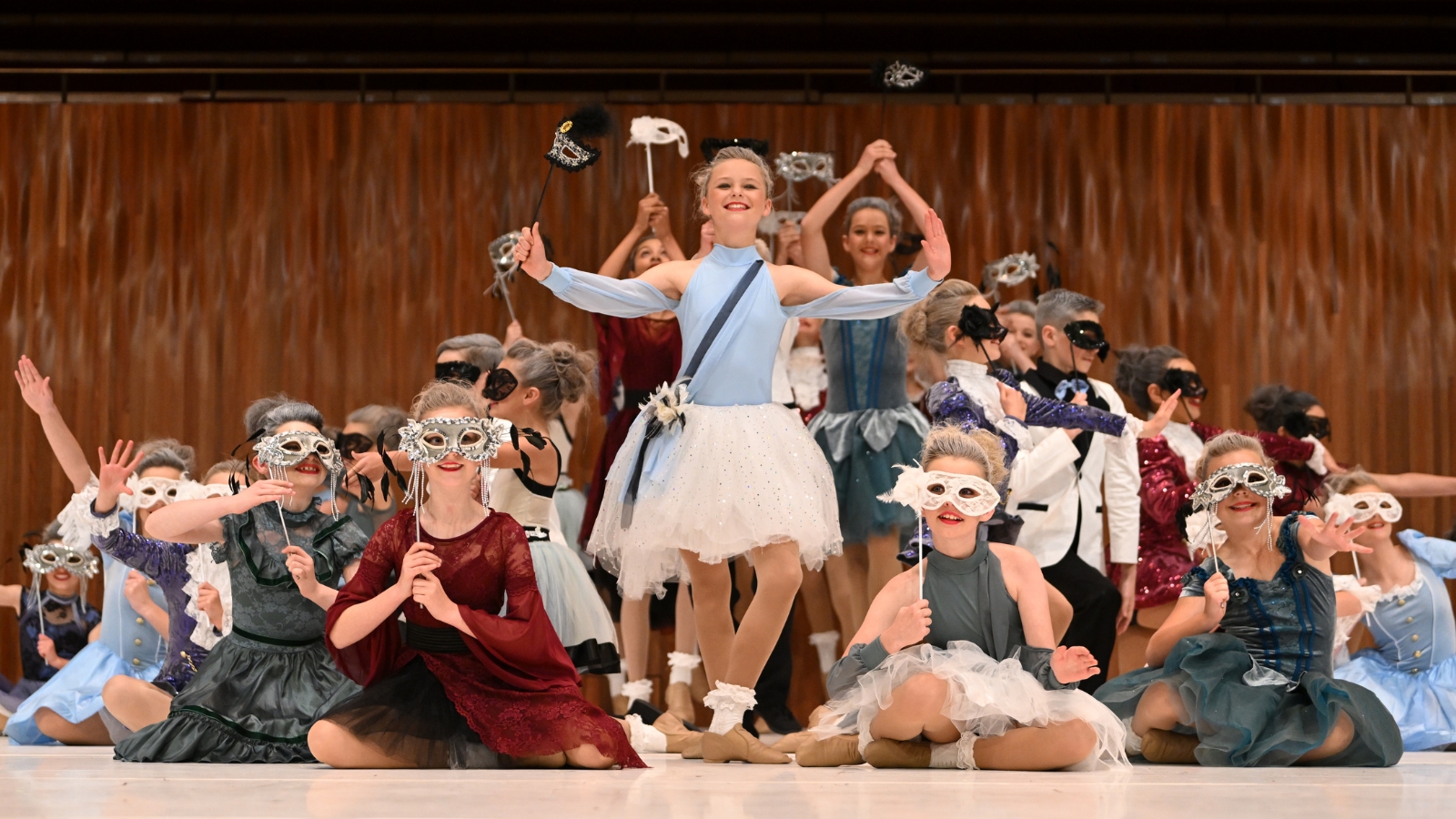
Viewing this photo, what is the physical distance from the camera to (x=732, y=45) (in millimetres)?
7141

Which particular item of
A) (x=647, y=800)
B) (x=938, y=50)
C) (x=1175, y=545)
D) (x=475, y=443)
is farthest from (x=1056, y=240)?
(x=647, y=800)

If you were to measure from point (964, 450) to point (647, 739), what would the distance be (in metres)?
1.36

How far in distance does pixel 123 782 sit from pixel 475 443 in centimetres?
117

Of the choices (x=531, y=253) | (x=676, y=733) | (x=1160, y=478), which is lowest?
(x=676, y=733)

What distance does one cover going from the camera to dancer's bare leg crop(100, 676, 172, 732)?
4.36 meters

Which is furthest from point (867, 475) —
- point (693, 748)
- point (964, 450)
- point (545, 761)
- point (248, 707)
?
point (248, 707)

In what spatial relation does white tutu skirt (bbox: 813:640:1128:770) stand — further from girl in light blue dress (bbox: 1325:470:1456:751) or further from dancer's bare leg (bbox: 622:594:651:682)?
girl in light blue dress (bbox: 1325:470:1456:751)

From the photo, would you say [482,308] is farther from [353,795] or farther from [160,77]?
[353,795]

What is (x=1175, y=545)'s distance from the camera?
204 inches

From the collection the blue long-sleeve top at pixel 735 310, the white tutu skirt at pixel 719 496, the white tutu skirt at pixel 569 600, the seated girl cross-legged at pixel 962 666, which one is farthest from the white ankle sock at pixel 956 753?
the white tutu skirt at pixel 569 600

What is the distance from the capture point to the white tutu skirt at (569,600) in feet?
15.0

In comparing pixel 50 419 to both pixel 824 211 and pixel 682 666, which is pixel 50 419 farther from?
pixel 824 211

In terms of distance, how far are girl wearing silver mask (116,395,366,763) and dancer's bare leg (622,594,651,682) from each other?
1.21 m

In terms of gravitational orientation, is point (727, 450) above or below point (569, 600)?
above
